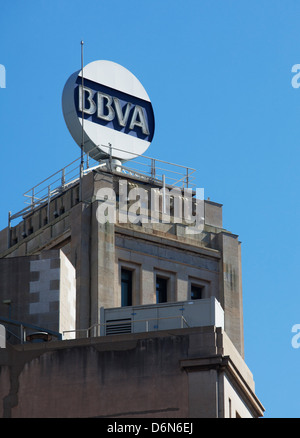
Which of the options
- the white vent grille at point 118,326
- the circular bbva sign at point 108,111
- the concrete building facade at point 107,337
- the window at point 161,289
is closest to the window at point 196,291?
the concrete building facade at point 107,337

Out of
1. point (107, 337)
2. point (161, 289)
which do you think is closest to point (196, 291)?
point (161, 289)

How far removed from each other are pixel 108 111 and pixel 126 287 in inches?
449

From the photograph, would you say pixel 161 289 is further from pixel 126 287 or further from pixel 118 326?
pixel 118 326

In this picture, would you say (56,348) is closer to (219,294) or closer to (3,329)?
(3,329)

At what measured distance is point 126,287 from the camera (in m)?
91.3

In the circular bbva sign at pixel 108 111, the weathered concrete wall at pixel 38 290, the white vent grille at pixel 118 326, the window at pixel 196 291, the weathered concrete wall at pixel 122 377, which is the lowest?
the weathered concrete wall at pixel 122 377

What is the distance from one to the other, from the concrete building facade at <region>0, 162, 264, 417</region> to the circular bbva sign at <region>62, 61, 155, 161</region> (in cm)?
262

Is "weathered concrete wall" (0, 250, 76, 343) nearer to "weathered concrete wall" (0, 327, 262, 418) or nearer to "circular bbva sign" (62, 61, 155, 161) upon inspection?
"weathered concrete wall" (0, 327, 262, 418)

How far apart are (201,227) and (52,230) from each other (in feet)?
27.5

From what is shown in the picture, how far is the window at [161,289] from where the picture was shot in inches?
3639

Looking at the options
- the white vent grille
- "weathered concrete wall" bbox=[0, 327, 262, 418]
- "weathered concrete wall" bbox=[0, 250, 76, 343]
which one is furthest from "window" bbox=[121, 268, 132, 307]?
"weathered concrete wall" bbox=[0, 327, 262, 418]

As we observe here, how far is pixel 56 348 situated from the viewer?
2494 inches

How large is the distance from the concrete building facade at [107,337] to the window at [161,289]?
5 centimetres

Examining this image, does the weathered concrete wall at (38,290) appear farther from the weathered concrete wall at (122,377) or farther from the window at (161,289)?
the window at (161,289)
